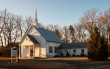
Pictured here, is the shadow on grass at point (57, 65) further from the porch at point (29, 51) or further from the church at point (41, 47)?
the porch at point (29, 51)

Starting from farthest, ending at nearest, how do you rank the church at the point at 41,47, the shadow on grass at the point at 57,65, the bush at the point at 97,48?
the church at the point at 41,47 → the bush at the point at 97,48 → the shadow on grass at the point at 57,65

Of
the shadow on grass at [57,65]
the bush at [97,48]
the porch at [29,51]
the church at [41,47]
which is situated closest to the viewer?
the shadow on grass at [57,65]

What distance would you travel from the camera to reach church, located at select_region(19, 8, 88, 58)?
32.3 m

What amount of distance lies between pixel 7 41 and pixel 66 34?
3235 cm

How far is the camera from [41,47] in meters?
33.0

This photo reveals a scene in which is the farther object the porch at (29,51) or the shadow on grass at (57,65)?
the porch at (29,51)

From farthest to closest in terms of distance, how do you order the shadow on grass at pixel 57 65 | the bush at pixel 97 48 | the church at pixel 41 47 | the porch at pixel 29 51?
the porch at pixel 29 51 < the church at pixel 41 47 < the bush at pixel 97 48 < the shadow on grass at pixel 57 65

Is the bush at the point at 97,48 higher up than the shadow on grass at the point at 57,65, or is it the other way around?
the bush at the point at 97,48

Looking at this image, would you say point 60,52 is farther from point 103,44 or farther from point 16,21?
point 16,21

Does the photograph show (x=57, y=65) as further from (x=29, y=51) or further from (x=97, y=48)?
(x=29, y=51)

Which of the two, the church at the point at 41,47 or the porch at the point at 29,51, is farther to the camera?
the porch at the point at 29,51

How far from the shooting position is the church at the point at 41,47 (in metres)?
32.3

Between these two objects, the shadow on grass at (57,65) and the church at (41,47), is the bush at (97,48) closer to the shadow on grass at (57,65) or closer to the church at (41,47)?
the shadow on grass at (57,65)

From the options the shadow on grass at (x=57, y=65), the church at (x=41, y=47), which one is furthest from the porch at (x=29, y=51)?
the shadow on grass at (x=57, y=65)
